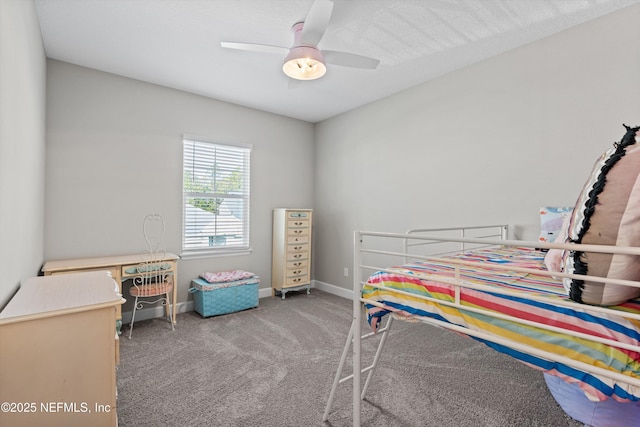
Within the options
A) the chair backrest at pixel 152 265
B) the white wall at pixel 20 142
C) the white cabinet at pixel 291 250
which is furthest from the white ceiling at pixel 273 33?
the white cabinet at pixel 291 250

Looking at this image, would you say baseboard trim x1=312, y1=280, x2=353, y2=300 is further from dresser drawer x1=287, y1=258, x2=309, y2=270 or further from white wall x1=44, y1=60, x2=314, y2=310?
white wall x1=44, y1=60, x2=314, y2=310

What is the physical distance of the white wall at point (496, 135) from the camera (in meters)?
2.25

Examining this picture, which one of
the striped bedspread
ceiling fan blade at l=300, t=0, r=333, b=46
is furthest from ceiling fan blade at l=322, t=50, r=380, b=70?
the striped bedspread

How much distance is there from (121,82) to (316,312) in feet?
10.6

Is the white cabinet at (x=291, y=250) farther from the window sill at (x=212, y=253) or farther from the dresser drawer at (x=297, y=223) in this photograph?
the window sill at (x=212, y=253)

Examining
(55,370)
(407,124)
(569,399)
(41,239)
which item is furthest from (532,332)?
(41,239)

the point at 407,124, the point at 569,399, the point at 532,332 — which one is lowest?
the point at 569,399

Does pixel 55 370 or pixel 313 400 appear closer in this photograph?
pixel 55 370

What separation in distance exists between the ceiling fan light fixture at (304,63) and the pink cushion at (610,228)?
1784 mm

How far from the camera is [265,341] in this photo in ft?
9.05

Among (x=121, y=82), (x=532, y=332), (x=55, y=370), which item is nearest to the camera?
(x=532, y=332)

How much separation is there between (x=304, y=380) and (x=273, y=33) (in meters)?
2.57

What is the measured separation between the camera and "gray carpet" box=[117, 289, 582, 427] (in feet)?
5.70

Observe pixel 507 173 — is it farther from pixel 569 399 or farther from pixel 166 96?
pixel 166 96
